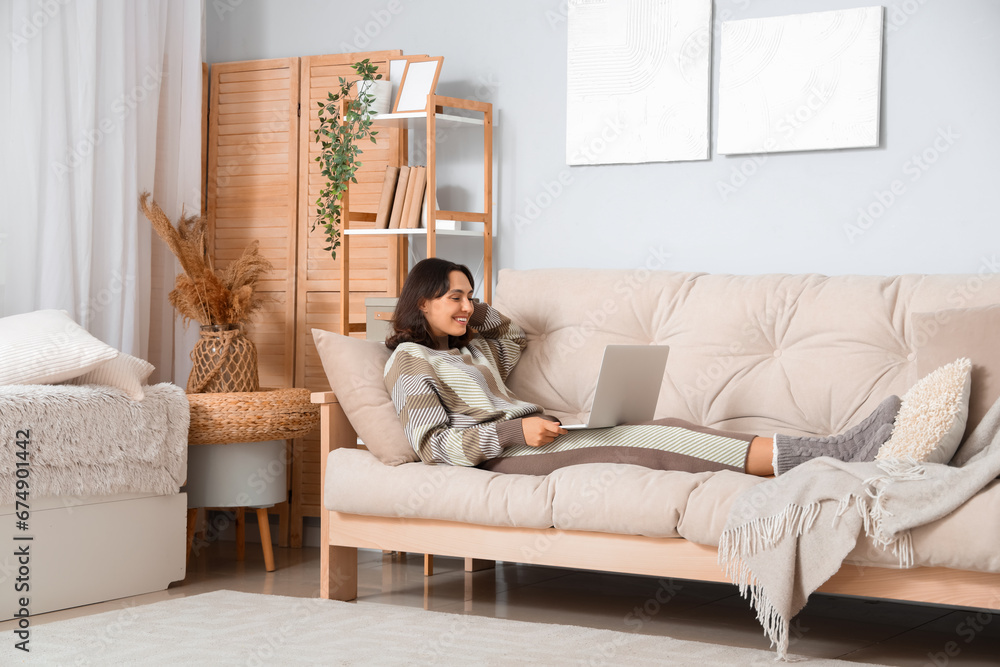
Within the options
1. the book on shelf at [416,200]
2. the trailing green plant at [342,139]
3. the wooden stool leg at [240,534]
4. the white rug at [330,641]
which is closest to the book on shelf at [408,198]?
the book on shelf at [416,200]

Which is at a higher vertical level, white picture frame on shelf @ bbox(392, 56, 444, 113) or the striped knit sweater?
white picture frame on shelf @ bbox(392, 56, 444, 113)

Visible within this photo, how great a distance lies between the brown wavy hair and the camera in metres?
3.02

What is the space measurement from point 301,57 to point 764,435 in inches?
90.5

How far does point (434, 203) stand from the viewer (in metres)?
3.53

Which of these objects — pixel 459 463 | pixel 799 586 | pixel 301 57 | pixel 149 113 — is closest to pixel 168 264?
pixel 149 113

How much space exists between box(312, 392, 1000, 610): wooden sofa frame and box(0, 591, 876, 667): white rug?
166mm

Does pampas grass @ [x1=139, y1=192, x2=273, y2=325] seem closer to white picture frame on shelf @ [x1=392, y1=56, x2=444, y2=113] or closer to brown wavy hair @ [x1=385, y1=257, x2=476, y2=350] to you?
white picture frame on shelf @ [x1=392, y1=56, x2=444, y2=113]

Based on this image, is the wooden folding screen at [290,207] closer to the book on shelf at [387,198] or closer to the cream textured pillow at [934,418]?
the book on shelf at [387,198]

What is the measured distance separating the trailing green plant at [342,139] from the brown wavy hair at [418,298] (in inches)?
25.9

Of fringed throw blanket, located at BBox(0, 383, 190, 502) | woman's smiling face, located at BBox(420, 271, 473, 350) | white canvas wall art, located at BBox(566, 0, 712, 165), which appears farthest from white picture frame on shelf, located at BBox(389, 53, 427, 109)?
fringed throw blanket, located at BBox(0, 383, 190, 502)

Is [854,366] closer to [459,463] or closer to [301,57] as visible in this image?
[459,463]

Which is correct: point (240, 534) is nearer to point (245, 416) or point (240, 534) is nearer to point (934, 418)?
point (245, 416)

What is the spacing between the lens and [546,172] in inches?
144

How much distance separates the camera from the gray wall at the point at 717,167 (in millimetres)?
3053
